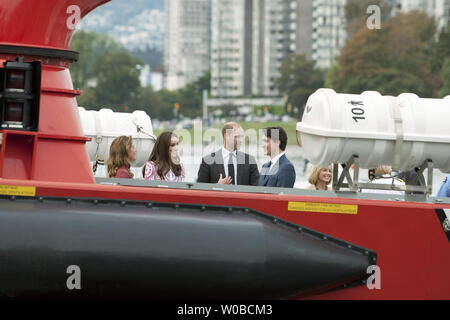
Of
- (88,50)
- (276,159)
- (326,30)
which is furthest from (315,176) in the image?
(326,30)

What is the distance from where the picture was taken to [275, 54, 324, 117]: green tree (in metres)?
127

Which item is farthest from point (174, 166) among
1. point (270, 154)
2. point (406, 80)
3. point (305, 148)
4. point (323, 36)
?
point (323, 36)

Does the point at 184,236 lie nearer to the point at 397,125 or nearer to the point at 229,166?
the point at 397,125

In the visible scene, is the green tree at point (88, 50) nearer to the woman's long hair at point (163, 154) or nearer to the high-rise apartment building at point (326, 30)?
the high-rise apartment building at point (326, 30)

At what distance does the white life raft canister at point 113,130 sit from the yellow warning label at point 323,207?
3.27 m

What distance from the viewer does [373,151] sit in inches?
261

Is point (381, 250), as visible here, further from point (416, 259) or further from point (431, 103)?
point (431, 103)

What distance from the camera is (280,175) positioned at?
8805mm

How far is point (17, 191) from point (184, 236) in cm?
111

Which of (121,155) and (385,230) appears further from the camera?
(121,155)

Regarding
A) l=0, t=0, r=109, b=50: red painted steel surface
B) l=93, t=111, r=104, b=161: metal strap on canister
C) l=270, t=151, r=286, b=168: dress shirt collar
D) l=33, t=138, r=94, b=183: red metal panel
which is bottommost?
l=33, t=138, r=94, b=183: red metal panel

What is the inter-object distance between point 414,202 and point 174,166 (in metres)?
3.28

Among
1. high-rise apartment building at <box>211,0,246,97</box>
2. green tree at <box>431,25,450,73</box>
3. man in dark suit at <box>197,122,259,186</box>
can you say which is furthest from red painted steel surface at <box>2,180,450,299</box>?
high-rise apartment building at <box>211,0,246,97</box>
